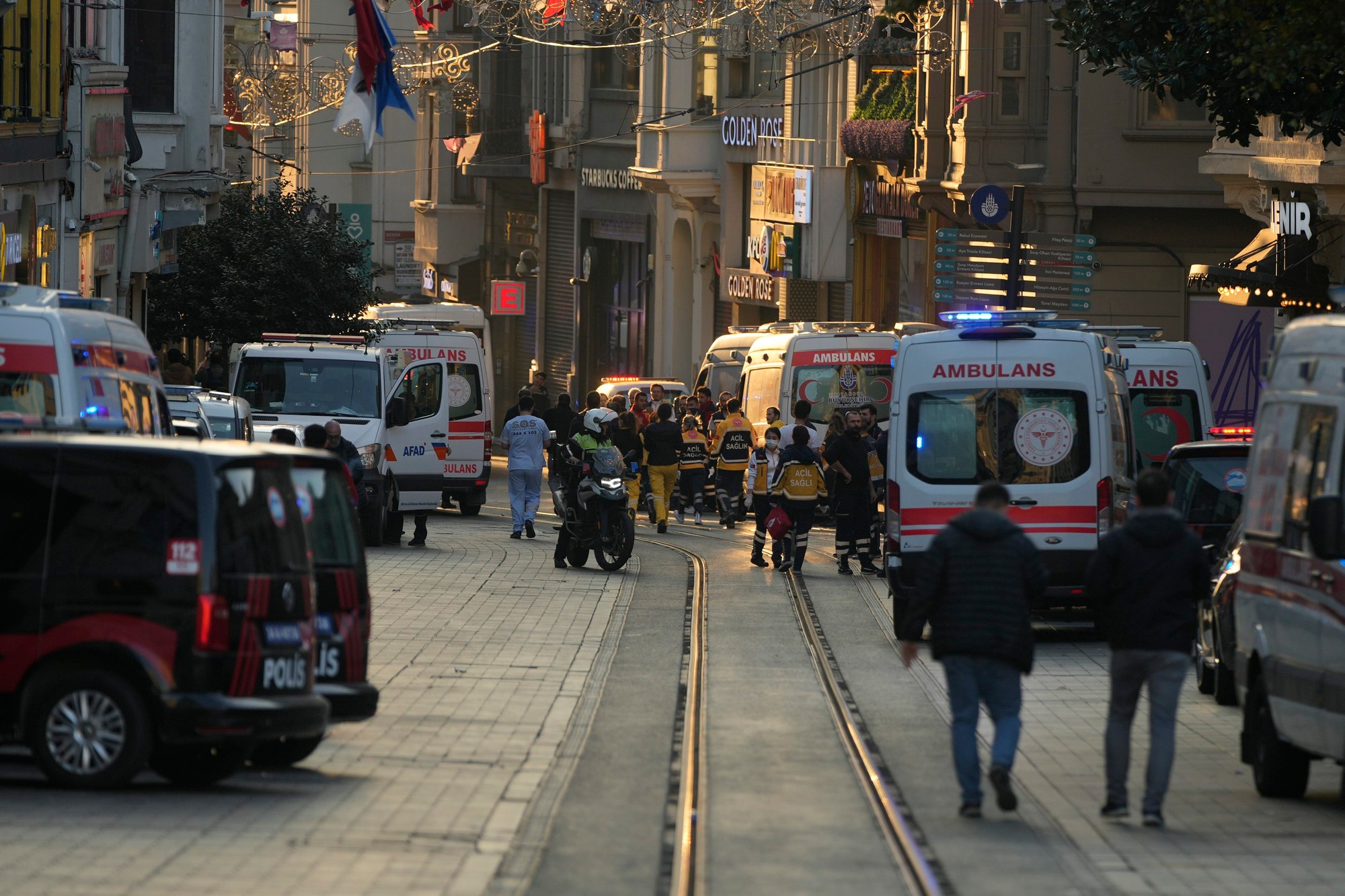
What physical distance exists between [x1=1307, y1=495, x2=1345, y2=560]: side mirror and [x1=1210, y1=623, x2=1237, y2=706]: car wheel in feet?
15.7

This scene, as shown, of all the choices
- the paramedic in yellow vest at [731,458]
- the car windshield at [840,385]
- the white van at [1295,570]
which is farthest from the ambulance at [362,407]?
the white van at [1295,570]

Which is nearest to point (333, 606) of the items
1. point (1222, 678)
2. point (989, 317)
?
point (1222, 678)

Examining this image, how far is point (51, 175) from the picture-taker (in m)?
29.5

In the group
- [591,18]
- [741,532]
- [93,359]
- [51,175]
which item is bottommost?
[741,532]

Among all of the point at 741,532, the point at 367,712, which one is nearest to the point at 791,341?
the point at 741,532

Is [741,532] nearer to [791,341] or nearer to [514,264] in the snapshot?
[791,341]

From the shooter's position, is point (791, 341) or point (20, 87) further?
point (791, 341)

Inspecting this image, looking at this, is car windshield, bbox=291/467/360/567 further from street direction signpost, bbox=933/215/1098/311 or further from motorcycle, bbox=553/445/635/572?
street direction signpost, bbox=933/215/1098/311

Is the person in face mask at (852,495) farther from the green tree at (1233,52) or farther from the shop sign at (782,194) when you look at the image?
the shop sign at (782,194)

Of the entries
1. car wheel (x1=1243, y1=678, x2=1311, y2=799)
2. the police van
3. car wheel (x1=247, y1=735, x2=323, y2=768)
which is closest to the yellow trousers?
the police van

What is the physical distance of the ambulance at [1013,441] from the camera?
17.6 m

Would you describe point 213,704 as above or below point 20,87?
below

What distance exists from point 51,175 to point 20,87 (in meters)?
1.84

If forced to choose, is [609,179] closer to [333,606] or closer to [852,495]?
[852,495]
